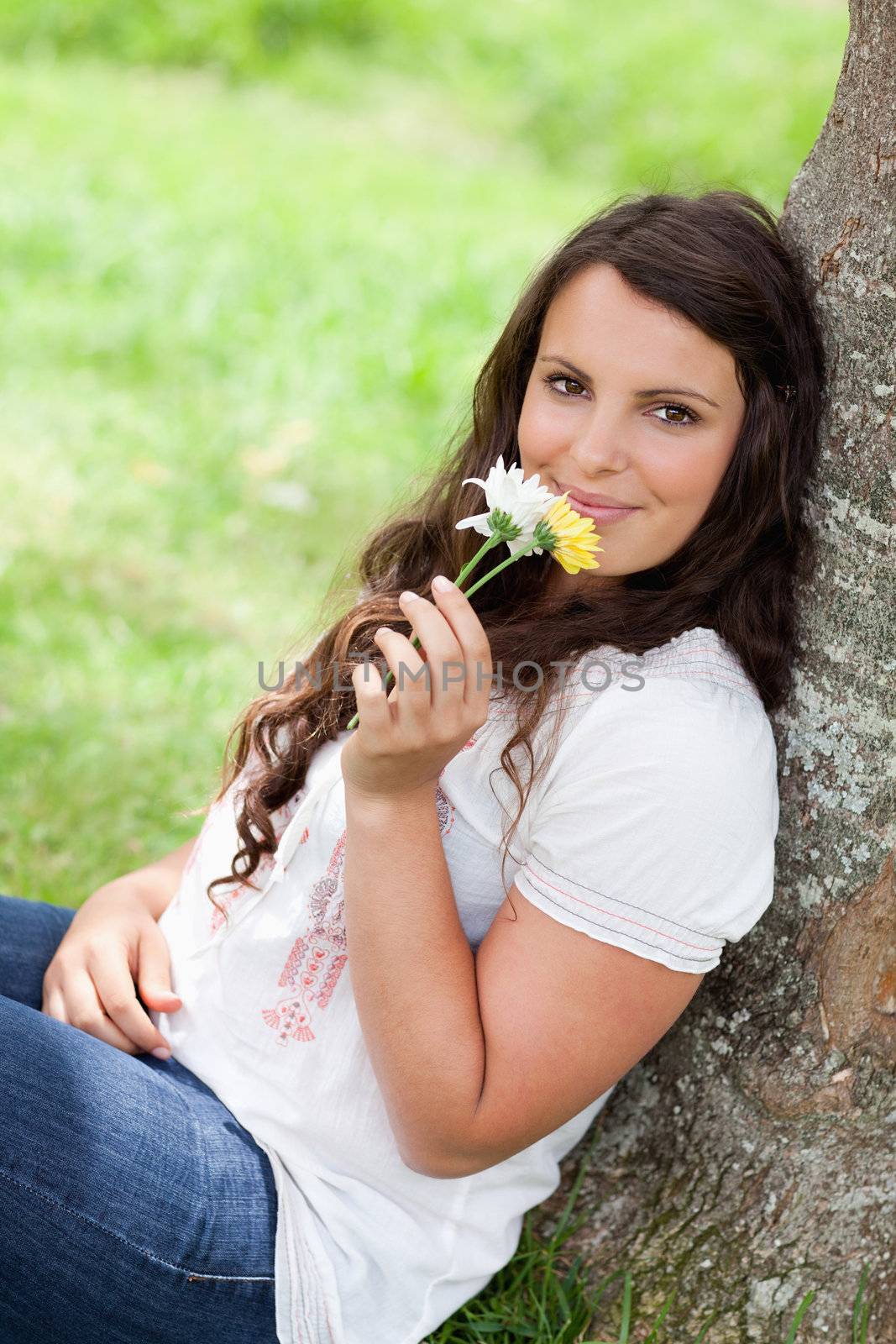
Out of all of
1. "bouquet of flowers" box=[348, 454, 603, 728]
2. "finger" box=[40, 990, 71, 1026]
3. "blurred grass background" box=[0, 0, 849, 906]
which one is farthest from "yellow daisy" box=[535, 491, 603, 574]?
"finger" box=[40, 990, 71, 1026]

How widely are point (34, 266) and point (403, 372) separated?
1.47 m

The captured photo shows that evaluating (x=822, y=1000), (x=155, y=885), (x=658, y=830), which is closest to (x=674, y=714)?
(x=658, y=830)

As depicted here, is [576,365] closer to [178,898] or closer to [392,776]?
[392,776]

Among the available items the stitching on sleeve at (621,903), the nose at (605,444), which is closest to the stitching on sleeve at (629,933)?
the stitching on sleeve at (621,903)

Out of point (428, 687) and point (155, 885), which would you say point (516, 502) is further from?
point (155, 885)

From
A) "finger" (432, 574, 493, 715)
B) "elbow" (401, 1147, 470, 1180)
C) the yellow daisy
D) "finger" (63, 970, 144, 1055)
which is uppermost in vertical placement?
the yellow daisy

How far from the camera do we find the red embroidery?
175 centimetres

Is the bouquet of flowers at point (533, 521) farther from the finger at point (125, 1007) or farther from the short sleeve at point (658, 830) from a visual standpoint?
the finger at point (125, 1007)

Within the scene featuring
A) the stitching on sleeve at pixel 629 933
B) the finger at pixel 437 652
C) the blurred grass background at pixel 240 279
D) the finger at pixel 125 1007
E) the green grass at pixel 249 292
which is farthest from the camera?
the blurred grass background at pixel 240 279

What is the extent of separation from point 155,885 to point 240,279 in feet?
11.8

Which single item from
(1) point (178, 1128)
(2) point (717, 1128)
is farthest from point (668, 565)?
Result: (1) point (178, 1128)

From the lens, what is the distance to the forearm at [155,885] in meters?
2.11

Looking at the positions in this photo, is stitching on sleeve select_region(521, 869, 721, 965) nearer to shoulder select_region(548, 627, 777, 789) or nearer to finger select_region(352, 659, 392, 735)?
shoulder select_region(548, 627, 777, 789)

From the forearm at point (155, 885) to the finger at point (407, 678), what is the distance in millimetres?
820
